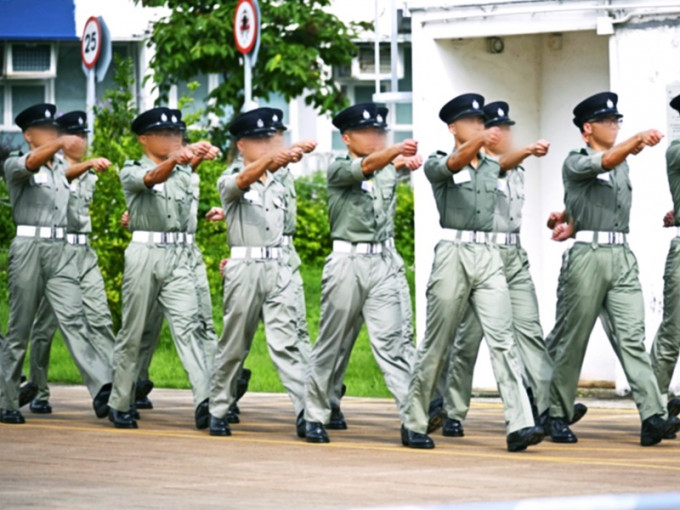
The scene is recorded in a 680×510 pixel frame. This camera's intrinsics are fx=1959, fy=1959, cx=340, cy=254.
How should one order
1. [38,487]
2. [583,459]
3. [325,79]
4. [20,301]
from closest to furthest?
[38,487], [583,459], [20,301], [325,79]

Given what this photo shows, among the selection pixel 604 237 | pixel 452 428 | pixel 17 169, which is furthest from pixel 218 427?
pixel 604 237

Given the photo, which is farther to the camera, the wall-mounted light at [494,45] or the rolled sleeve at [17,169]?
the wall-mounted light at [494,45]

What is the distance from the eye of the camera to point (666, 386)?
12484 millimetres

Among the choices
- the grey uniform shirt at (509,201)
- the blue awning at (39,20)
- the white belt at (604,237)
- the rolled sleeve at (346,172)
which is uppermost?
the blue awning at (39,20)

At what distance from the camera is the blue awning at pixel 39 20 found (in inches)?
1362

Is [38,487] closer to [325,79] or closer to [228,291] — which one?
[228,291]

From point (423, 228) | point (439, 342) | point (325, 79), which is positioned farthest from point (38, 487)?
point (325, 79)

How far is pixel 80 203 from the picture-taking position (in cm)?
1468

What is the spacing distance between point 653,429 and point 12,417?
15.1 feet

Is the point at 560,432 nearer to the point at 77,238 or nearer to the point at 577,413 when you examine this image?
the point at 577,413

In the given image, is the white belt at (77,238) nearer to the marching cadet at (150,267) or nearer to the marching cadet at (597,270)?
the marching cadet at (150,267)

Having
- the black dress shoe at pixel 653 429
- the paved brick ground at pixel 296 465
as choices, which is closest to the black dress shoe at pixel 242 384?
the paved brick ground at pixel 296 465

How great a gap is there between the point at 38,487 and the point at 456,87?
21.9 ft

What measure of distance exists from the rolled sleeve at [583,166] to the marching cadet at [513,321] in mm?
324
